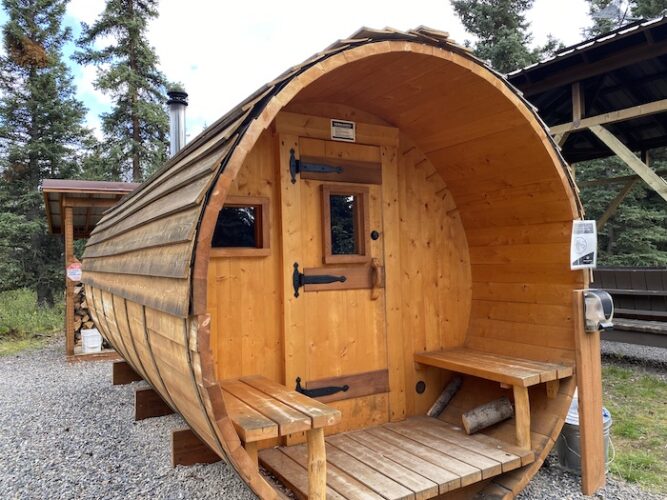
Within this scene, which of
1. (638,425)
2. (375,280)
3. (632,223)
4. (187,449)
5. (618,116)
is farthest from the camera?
(632,223)

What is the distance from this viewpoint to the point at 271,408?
7.59 feet

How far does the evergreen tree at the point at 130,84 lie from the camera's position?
14.0 meters

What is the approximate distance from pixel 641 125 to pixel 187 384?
28.6ft

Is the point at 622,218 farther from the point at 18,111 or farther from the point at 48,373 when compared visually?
the point at 18,111

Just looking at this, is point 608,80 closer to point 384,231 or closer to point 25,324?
point 384,231

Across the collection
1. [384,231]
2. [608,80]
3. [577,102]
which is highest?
[608,80]

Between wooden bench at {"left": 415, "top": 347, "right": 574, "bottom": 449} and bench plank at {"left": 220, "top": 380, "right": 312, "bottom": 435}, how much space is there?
1.40m

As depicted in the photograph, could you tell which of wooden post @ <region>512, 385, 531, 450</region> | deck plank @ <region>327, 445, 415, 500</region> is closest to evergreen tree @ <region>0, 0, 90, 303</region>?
deck plank @ <region>327, 445, 415, 500</region>

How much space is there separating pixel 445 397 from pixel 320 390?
107 centimetres

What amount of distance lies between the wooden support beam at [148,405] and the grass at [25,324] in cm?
662

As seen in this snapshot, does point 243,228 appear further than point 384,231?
No

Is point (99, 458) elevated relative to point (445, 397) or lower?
lower

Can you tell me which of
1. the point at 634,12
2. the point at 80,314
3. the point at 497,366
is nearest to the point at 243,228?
the point at 497,366

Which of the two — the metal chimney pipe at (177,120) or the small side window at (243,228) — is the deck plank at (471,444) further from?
the metal chimney pipe at (177,120)
